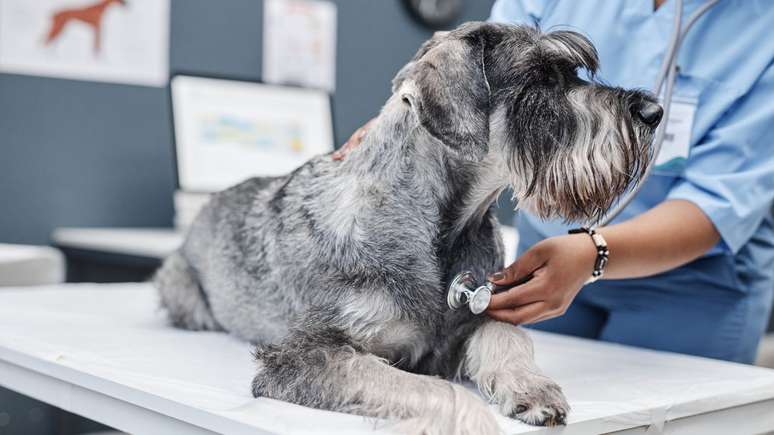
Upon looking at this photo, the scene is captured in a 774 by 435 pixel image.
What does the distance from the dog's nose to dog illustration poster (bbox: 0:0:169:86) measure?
9.30 ft

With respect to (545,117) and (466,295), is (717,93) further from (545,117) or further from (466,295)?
(466,295)

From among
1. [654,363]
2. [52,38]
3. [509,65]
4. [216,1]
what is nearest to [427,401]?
[509,65]

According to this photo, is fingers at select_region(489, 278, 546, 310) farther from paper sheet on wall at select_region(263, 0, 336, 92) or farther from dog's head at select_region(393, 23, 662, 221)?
paper sheet on wall at select_region(263, 0, 336, 92)

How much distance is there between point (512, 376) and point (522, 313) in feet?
0.68

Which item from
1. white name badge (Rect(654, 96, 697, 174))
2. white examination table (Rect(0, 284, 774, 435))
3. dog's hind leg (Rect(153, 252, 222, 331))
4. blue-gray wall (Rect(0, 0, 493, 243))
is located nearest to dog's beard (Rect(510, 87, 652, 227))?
white examination table (Rect(0, 284, 774, 435))

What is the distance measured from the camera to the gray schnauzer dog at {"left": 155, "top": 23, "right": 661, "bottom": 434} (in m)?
1.51

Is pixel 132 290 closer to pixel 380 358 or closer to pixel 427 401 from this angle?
pixel 380 358

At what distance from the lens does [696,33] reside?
210 centimetres

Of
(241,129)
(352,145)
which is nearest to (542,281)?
(352,145)

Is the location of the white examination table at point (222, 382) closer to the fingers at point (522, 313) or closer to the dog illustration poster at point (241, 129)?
the fingers at point (522, 313)

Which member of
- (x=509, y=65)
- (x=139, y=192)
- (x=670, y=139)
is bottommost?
(x=139, y=192)

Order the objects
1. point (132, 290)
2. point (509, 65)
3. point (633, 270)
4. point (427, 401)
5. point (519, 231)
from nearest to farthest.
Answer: point (427, 401) → point (509, 65) → point (633, 270) → point (519, 231) → point (132, 290)

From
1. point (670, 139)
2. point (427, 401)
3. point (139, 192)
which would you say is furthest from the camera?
point (139, 192)

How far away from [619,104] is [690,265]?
692 mm
